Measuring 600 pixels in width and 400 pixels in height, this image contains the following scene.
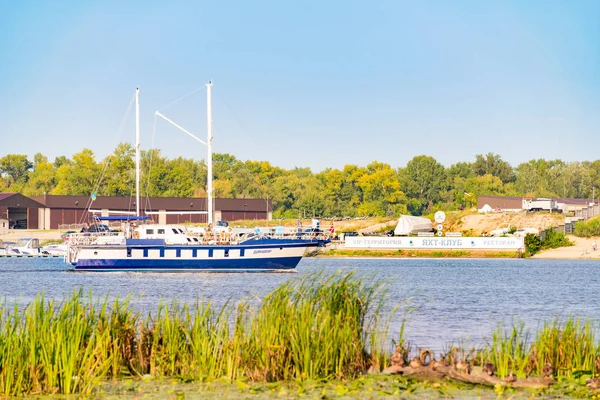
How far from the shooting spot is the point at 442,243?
10988 centimetres

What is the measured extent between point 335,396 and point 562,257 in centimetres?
9067

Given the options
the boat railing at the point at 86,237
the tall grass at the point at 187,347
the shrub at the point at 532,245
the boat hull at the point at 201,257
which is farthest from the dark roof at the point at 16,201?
the tall grass at the point at 187,347

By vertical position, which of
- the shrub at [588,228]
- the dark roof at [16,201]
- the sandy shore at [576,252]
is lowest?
the sandy shore at [576,252]

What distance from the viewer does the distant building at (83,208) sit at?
155 m

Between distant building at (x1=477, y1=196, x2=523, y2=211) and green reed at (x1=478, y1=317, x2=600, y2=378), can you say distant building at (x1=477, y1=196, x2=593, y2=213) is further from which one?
green reed at (x1=478, y1=317, x2=600, y2=378)

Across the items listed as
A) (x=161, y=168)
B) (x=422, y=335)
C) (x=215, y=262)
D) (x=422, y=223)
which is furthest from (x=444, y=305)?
(x=161, y=168)

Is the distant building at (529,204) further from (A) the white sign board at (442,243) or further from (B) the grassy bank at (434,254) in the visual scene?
(B) the grassy bank at (434,254)

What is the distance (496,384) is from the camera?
61.7 ft

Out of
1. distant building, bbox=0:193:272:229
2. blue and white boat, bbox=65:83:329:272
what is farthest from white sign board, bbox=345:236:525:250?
distant building, bbox=0:193:272:229

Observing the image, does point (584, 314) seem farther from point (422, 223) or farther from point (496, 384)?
point (422, 223)

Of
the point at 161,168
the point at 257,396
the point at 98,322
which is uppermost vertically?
the point at 161,168

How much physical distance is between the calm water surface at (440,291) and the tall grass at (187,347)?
133 cm

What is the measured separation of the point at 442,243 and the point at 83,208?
237 feet

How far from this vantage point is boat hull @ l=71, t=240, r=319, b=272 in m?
71.2
